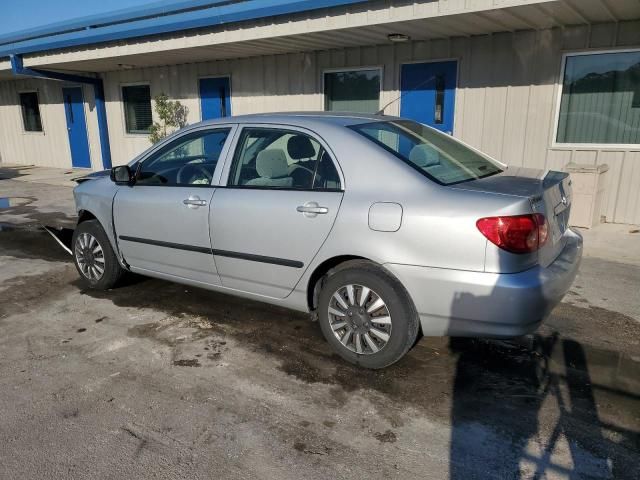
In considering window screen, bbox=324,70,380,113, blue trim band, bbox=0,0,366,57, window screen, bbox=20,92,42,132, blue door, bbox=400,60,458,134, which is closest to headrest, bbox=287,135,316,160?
blue trim band, bbox=0,0,366,57

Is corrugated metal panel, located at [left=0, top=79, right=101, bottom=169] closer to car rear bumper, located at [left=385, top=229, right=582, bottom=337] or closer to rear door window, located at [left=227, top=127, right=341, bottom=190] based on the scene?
rear door window, located at [left=227, top=127, right=341, bottom=190]

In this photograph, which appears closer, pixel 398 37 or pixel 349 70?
pixel 398 37

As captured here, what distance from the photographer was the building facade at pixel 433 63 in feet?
22.0

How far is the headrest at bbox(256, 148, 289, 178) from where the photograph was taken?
367 centimetres

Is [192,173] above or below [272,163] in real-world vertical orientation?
below

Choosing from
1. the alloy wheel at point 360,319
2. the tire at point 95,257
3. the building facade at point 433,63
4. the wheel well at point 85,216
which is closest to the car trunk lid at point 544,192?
the alloy wheel at point 360,319

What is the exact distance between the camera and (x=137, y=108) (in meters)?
13.0

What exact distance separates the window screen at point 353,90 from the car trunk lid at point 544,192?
18.7 ft

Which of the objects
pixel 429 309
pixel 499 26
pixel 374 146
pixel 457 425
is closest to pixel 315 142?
pixel 374 146

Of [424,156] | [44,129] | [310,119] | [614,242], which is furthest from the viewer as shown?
[44,129]

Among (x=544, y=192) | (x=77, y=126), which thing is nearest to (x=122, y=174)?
(x=544, y=192)

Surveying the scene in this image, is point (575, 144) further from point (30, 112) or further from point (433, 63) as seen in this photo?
point (30, 112)

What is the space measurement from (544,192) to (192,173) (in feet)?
8.81

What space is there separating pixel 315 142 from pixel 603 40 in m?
5.46
